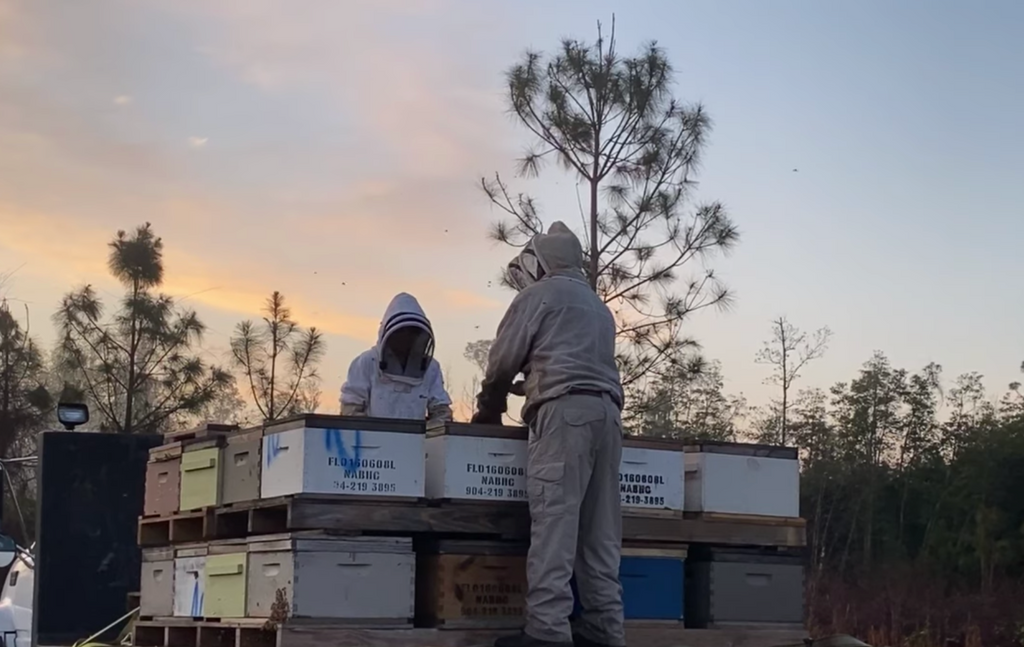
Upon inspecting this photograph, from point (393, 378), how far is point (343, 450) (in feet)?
5.97

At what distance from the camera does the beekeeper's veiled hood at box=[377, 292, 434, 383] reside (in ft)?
25.8

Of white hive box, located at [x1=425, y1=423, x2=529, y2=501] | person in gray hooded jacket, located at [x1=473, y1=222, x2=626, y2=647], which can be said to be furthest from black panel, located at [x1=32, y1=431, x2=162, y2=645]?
person in gray hooded jacket, located at [x1=473, y1=222, x2=626, y2=647]

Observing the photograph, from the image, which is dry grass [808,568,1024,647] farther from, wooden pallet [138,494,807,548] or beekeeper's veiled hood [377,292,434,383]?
beekeeper's veiled hood [377,292,434,383]

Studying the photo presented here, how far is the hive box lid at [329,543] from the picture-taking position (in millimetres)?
6309

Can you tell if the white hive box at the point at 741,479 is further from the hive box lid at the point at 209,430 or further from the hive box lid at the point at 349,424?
the hive box lid at the point at 209,430

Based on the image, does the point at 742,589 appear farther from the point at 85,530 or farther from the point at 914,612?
the point at 914,612

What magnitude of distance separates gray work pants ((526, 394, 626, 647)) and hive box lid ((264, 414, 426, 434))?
0.64 m

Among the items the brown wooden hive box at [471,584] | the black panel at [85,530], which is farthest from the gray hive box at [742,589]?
the black panel at [85,530]

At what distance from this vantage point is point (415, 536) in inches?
268

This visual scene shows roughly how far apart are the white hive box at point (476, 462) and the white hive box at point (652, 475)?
60cm

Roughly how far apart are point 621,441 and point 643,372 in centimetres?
1194

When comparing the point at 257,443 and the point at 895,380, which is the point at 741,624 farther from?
the point at 895,380

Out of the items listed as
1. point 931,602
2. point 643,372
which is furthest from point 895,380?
point 643,372

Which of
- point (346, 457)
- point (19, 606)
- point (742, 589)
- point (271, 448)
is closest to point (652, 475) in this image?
point (742, 589)
